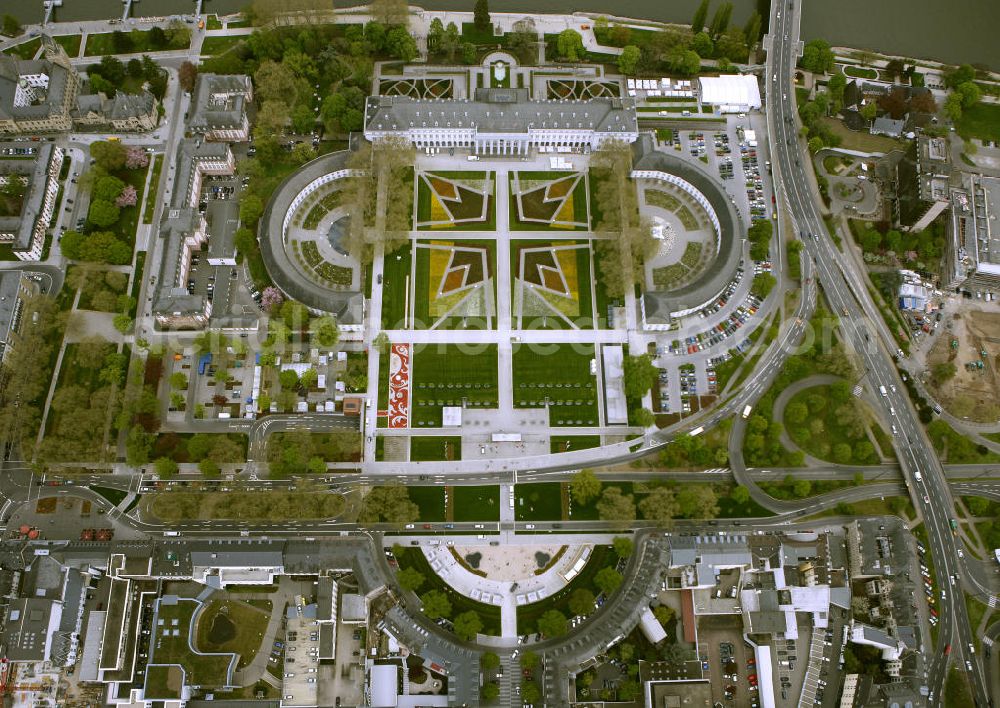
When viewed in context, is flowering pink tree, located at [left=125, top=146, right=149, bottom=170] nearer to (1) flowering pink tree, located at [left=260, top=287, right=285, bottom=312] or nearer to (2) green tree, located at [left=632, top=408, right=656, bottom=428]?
(1) flowering pink tree, located at [left=260, top=287, right=285, bottom=312]

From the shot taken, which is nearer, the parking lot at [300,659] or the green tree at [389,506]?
the parking lot at [300,659]

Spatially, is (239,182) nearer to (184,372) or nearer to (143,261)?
(143,261)

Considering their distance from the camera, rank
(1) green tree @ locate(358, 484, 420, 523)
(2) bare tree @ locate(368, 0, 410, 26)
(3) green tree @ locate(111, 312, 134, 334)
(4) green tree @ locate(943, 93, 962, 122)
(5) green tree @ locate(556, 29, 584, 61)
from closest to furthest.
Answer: (1) green tree @ locate(358, 484, 420, 523)
(3) green tree @ locate(111, 312, 134, 334)
(4) green tree @ locate(943, 93, 962, 122)
(2) bare tree @ locate(368, 0, 410, 26)
(5) green tree @ locate(556, 29, 584, 61)

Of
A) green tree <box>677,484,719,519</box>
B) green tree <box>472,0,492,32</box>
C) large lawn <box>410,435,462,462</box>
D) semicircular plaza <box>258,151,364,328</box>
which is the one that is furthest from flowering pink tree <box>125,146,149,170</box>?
green tree <box>677,484,719,519</box>

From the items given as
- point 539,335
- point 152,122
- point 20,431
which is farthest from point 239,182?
point 539,335

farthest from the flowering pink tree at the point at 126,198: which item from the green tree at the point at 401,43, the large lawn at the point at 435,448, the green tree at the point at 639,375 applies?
the green tree at the point at 639,375

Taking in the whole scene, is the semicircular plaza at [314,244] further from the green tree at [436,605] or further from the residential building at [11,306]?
the green tree at [436,605]
